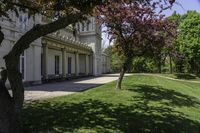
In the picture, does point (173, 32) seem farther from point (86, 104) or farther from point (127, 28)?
point (86, 104)

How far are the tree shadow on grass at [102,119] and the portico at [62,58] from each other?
720 inches

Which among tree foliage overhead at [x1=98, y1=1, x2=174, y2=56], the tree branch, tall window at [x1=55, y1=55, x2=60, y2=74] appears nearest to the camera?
the tree branch

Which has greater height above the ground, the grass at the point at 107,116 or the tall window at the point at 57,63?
the tall window at the point at 57,63

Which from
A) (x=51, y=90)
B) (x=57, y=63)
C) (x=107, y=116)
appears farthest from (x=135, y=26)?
(x=57, y=63)

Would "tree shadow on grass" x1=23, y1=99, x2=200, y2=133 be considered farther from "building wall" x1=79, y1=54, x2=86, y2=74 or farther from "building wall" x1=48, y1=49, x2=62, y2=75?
"building wall" x1=79, y1=54, x2=86, y2=74

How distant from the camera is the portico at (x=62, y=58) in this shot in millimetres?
32219

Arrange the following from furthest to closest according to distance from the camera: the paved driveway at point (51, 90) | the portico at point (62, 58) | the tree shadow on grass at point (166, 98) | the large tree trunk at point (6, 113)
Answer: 1. the portico at point (62, 58)
2. the paved driveway at point (51, 90)
3. the tree shadow on grass at point (166, 98)
4. the large tree trunk at point (6, 113)

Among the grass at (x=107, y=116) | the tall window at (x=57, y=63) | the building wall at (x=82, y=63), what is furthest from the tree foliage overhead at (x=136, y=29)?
the building wall at (x=82, y=63)

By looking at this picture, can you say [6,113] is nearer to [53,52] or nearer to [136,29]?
[136,29]

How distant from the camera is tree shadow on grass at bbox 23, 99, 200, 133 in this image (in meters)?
9.79

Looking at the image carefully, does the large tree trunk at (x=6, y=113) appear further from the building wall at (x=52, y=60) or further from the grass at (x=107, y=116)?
the building wall at (x=52, y=60)

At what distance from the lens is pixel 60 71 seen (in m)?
40.1

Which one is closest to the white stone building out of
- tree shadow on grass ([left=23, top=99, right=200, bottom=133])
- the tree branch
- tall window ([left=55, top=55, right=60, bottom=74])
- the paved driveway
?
tall window ([left=55, top=55, right=60, bottom=74])

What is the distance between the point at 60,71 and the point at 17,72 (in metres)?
31.9
